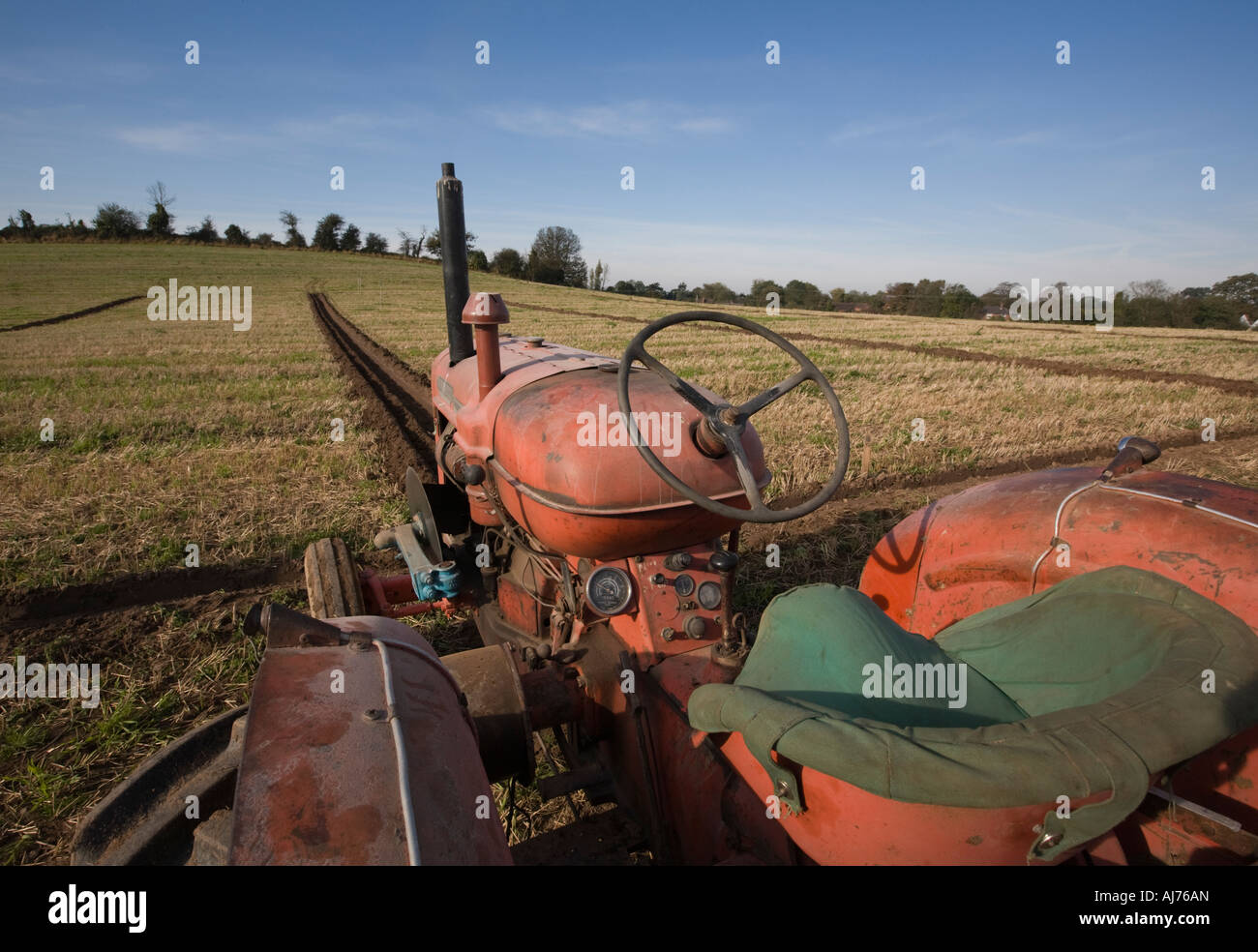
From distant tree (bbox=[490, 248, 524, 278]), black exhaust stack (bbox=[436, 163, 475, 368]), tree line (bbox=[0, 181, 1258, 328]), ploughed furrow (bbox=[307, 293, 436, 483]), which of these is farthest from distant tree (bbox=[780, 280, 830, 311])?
black exhaust stack (bbox=[436, 163, 475, 368])

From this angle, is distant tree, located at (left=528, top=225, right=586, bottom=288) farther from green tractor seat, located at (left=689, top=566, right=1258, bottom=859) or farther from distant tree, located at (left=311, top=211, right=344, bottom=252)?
green tractor seat, located at (left=689, top=566, right=1258, bottom=859)

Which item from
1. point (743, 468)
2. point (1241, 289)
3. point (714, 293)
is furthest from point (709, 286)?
point (743, 468)

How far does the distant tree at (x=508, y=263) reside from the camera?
52.3 m

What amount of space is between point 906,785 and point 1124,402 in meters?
10.6

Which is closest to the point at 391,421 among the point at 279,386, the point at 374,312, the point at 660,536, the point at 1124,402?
the point at 279,386

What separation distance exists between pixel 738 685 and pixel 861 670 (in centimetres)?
26

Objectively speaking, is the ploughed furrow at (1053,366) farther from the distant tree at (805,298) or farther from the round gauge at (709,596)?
the distant tree at (805,298)

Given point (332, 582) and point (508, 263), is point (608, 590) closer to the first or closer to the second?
point (332, 582)

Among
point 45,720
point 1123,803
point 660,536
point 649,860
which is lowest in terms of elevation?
point 649,860

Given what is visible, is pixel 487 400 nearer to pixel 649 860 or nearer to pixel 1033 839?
pixel 649 860

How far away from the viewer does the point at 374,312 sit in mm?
24453

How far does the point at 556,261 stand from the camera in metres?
52.2

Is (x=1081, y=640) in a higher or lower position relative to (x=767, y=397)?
lower
